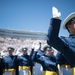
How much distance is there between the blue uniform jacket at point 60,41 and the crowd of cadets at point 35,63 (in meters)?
3.94

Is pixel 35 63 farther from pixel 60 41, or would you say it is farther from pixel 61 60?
pixel 60 41

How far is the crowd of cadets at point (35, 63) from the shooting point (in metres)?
6.43

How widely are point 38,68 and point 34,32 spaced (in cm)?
917

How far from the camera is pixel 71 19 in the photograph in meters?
2.23

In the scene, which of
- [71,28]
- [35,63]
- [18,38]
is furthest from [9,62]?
[18,38]

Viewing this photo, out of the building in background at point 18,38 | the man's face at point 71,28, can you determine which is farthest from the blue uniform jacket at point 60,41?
the building in background at point 18,38

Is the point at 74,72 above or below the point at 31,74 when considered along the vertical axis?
above

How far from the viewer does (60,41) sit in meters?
2.04

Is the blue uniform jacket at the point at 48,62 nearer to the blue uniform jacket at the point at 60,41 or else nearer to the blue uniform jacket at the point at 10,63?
the blue uniform jacket at the point at 10,63

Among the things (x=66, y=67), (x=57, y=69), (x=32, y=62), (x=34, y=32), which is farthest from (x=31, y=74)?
(x=34, y=32)

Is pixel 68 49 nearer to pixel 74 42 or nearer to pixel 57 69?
pixel 74 42

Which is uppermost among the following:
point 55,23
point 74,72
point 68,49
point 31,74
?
point 55,23

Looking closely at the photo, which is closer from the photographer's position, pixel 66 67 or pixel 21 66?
pixel 66 67

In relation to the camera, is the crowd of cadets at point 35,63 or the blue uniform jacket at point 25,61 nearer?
the crowd of cadets at point 35,63
